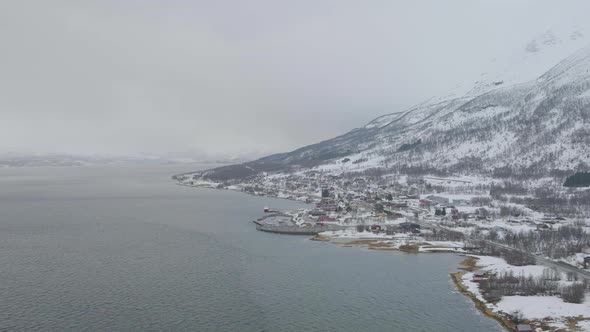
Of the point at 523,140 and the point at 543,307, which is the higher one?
the point at 523,140

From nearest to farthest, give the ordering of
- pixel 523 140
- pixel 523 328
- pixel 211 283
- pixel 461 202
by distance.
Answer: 1. pixel 523 328
2. pixel 211 283
3. pixel 461 202
4. pixel 523 140

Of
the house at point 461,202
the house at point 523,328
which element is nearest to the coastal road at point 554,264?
the house at point 523,328

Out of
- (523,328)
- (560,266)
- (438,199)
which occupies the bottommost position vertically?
(523,328)

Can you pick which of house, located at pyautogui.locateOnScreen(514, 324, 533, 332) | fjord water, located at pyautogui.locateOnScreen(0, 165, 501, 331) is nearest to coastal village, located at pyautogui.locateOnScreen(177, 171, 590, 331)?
house, located at pyautogui.locateOnScreen(514, 324, 533, 332)

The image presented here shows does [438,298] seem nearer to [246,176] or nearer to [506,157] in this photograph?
[506,157]

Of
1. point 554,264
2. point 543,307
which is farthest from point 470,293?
point 554,264

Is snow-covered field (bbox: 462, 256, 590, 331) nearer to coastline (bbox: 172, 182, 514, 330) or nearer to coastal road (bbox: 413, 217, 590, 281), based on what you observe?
coastline (bbox: 172, 182, 514, 330)

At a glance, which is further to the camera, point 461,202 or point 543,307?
point 461,202

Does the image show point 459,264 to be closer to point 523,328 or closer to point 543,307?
point 543,307
